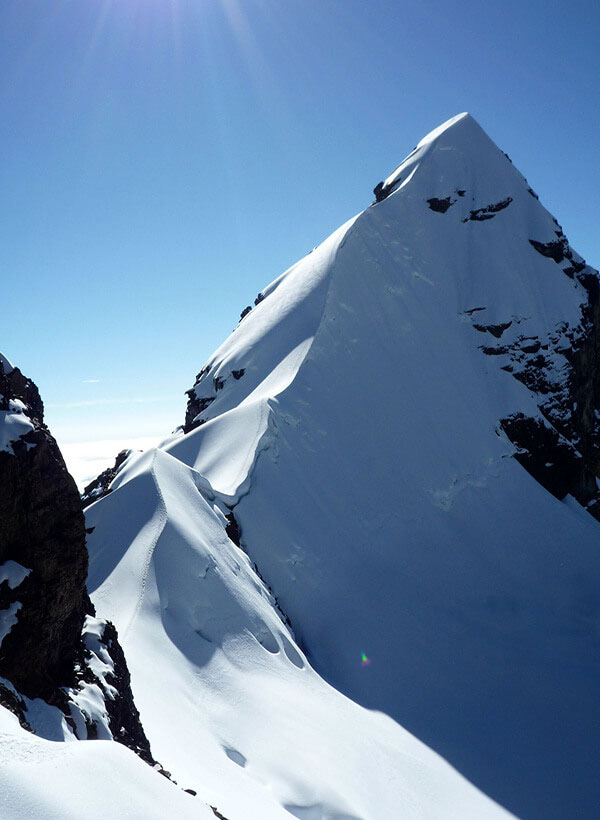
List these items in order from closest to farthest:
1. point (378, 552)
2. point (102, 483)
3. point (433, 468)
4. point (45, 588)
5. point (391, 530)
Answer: point (45, 588)
point (102, 483)
point (378, 552)
point (391, 530)
point (433, 468)

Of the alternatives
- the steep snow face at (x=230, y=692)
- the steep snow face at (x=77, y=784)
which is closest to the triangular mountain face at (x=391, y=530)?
the steep snow face at (x=230, y=692)

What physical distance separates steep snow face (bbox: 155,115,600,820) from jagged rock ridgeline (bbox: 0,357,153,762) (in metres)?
15.1

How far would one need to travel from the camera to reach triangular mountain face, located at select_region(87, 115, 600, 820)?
18.0 meters

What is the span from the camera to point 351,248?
48031 mm

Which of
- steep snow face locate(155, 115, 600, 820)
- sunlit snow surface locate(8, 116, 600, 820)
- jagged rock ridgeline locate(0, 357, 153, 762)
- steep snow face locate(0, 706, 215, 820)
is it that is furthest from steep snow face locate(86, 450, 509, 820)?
steep snow face locate(0, 706, 215, 820)

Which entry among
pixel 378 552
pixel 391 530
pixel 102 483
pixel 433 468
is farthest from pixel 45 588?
pixel 433 468

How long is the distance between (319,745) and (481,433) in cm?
3040

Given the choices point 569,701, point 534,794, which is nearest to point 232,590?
point 534,794

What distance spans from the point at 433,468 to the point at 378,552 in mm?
8908

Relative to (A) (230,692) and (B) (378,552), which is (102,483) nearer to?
(B) (378,552)

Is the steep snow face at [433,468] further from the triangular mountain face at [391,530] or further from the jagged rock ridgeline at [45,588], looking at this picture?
the jagged rock ridgeline at [45,588]

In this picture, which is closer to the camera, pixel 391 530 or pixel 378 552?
pixel 378 552

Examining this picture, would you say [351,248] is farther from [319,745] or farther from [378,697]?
[319,745]

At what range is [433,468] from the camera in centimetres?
3934
